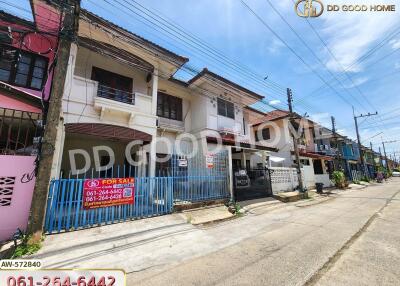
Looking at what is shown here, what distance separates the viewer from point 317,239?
5496mm

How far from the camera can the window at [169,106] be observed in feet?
41.8

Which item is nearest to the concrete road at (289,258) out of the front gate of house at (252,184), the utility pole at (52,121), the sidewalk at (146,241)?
the sidewalk at (146,241)

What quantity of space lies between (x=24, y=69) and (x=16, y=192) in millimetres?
5768

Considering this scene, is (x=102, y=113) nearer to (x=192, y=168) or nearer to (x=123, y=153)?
(x=123, y=153)

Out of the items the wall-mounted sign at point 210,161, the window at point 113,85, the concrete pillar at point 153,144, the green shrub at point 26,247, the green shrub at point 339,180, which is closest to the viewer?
the green shrub at point 26,247

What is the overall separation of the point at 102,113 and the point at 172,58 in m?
4.41

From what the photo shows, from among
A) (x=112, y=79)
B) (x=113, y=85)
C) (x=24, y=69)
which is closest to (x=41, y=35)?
(x=24, y=69)

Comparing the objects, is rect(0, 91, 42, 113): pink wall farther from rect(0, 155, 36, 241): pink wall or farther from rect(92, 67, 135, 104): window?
rect(92, 67, 135, 104): window

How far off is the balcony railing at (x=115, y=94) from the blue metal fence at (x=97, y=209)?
4424 mm

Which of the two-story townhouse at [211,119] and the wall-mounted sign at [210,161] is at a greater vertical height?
the two-story townhouse at [211,119]

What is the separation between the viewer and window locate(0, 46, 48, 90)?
8070mm

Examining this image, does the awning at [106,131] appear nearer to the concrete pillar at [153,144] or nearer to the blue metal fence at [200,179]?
the concrete pillar at [153,144]

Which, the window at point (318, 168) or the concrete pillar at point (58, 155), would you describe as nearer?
the concrete pillar at point (58, 155)

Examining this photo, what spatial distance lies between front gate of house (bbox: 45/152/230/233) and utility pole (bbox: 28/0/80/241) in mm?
769
